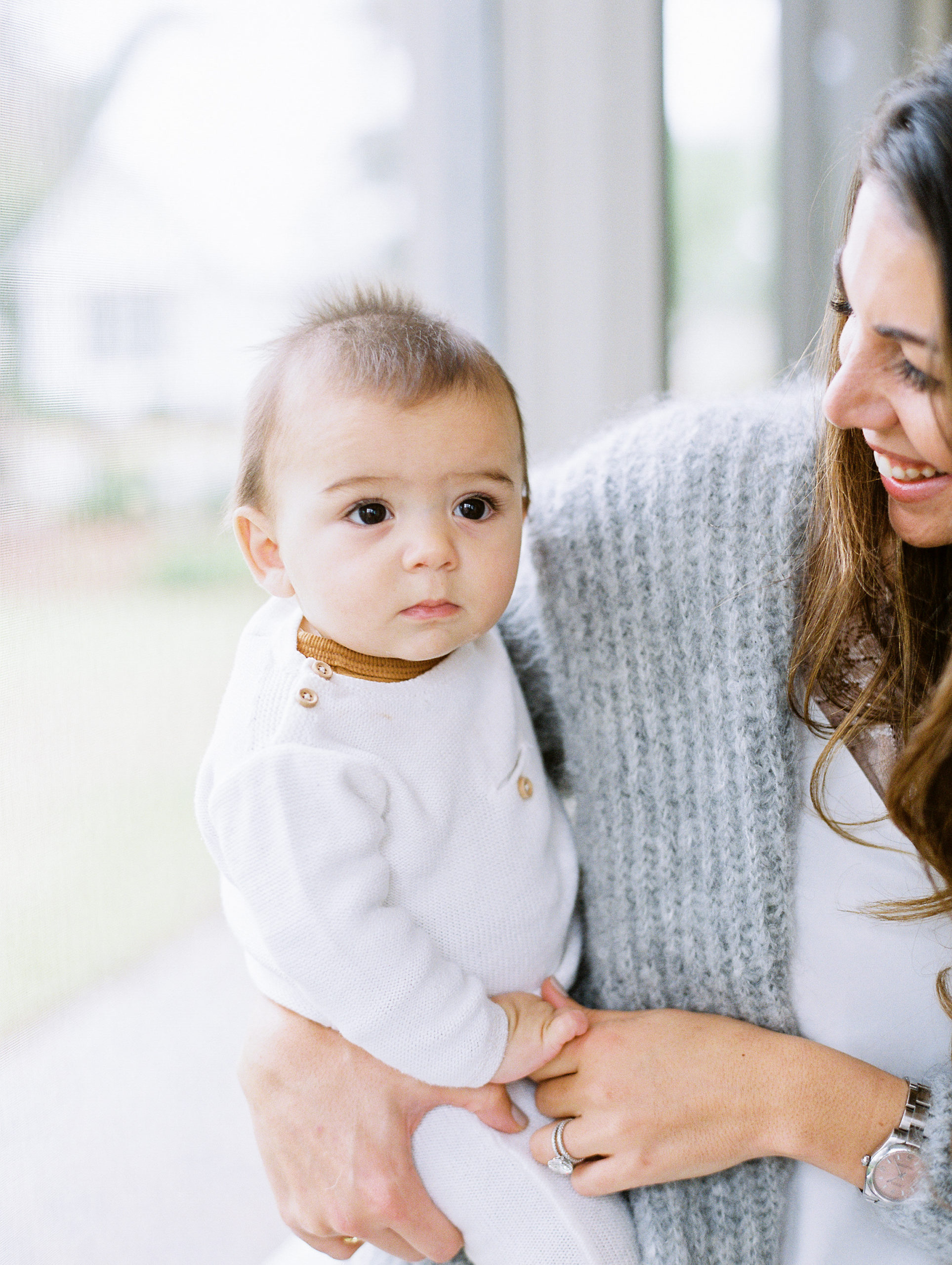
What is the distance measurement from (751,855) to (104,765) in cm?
56

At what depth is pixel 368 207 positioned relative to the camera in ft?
4.03

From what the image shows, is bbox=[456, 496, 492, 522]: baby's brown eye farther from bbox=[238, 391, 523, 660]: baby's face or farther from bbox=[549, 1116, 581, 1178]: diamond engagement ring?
bbox=[549, 1116, 581, 1178]: diamond engagement ring

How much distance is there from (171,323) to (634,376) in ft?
2.73

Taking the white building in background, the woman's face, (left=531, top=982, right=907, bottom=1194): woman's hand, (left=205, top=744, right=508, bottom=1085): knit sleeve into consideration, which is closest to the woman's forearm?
(left=531, top=982, right=907, bottom=1194): woman's hand

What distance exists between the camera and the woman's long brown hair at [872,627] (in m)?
0.83

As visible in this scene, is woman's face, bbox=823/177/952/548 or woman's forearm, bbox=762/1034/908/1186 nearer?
woman's face, bbox=823/177/952/548

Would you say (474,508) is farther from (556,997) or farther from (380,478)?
(556,997)

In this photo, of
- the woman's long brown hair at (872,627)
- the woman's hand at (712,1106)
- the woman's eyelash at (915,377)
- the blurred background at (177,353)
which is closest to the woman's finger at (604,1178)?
the woman's hand at (712,1106)

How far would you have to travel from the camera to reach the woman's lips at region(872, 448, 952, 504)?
32.1 inches

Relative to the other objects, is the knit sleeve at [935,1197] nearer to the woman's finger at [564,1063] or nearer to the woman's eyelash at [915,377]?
the woman's finger at [564,1063]

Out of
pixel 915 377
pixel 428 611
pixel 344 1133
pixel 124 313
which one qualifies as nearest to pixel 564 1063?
pixel 344 1133

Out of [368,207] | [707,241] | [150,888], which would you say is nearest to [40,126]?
[368,207]

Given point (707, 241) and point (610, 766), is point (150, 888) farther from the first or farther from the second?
point (707, 241)

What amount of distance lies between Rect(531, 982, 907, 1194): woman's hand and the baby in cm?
4
